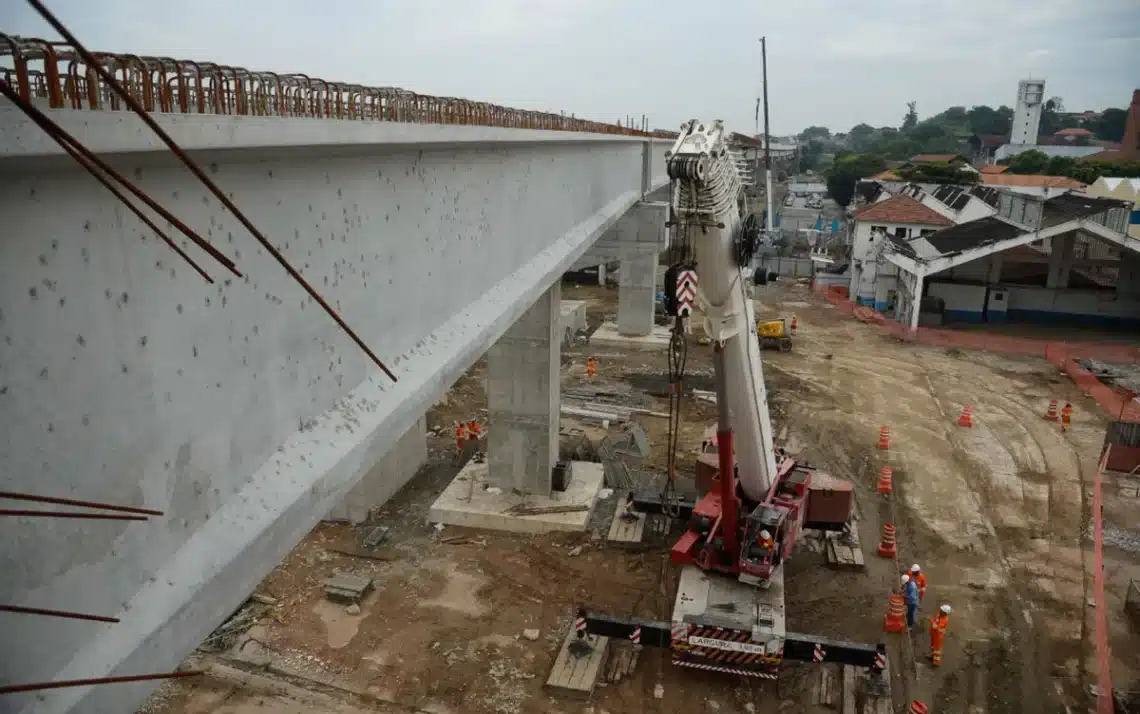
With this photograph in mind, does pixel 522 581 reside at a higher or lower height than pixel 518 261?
lower

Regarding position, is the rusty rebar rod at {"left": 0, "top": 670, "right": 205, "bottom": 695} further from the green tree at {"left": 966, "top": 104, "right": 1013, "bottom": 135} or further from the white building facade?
the green tree at {"left": 966, "top": 104, "right": 1013, "bottom": 135}

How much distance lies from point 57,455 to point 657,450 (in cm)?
1754

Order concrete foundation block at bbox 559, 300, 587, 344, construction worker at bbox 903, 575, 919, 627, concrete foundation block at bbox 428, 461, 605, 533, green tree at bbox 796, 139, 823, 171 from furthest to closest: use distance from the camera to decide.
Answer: green tree at bbox 796, 139, 823, 171, concrete foundation block at bbox 559, 300, 587, 344, concrete foundation block at bbox 428, 461, 605, 533, construction worker at bbox 903, 575, 919, 627

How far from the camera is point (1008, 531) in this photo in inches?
621

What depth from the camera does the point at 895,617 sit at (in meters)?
12.3

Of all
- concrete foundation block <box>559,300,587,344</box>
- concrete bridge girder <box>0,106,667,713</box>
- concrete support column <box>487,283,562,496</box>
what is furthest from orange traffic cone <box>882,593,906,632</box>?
concrete foundation block <box>559,300,587,344</box>

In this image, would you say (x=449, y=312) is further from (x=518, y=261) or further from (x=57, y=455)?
(x=57, y=455)

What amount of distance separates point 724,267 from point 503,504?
837cm

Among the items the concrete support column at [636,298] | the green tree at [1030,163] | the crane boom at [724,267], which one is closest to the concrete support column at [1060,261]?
the concrete support column at [636,298]

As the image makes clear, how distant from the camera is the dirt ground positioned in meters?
10.8

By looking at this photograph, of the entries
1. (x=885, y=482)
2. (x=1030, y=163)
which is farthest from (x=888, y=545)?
(x=1030, y=163)

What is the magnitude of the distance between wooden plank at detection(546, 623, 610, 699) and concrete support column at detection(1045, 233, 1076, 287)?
32.1m

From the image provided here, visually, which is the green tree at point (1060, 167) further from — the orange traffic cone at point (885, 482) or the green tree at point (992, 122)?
the green tree at point (992, 122)

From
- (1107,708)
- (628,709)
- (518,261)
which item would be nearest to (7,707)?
(518,261)
